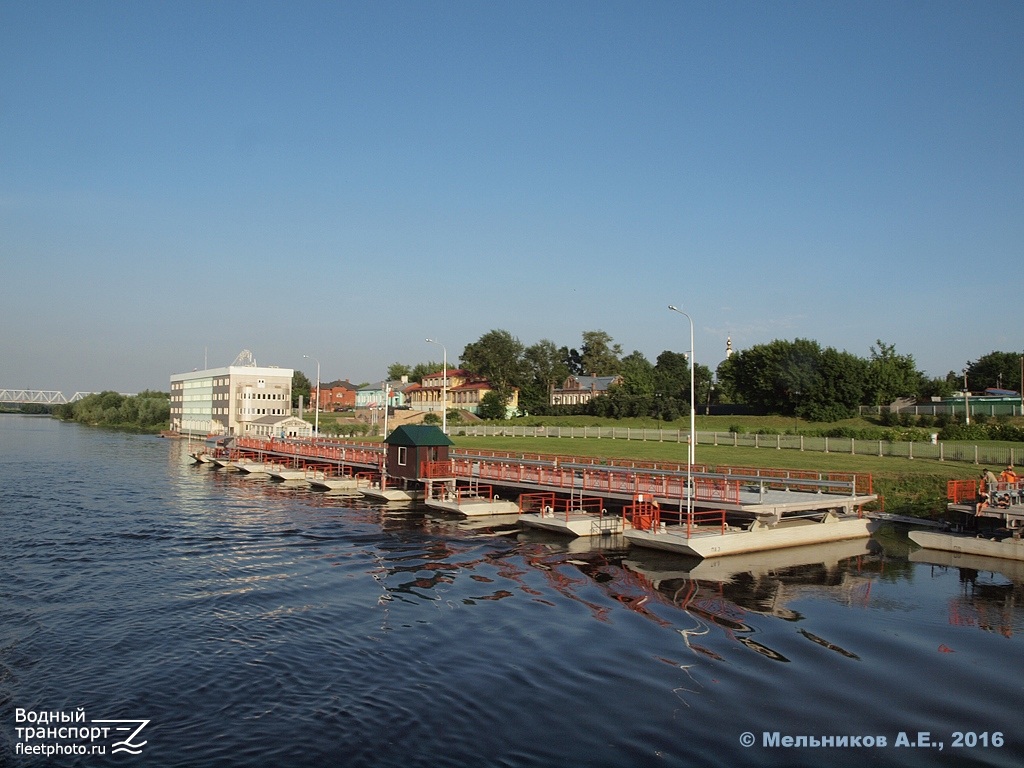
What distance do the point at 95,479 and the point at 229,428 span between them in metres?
66.5

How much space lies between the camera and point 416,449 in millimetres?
47750

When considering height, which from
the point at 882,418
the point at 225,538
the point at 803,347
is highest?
the point at 803,347

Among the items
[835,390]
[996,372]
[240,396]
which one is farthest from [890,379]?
[240,396]

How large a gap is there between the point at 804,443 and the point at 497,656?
51575mm

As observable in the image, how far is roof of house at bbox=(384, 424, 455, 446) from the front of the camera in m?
47.6

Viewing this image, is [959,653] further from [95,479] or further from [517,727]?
[95,479]

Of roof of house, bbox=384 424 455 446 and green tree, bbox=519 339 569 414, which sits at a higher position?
green tree, bbox=519 339 569 414

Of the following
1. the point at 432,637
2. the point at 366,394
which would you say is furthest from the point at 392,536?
the point at 366,394

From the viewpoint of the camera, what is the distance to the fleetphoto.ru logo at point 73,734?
43.9 feet

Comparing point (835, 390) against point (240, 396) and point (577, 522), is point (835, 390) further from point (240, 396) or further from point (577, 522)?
point (240, 396)

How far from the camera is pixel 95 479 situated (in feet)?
196

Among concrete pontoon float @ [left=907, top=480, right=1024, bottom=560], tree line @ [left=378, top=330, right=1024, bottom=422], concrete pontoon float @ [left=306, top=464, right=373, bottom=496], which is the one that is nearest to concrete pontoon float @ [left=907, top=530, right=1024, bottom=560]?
concrete pontoon float @ [left=907, top=480, right=1024, bottom=560]

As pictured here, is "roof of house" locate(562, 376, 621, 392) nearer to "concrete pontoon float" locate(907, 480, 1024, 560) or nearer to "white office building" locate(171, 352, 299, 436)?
"white office building" locate(171, 352, 299, 436)

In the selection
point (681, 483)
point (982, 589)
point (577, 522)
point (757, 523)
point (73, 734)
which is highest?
point (681, 483)
